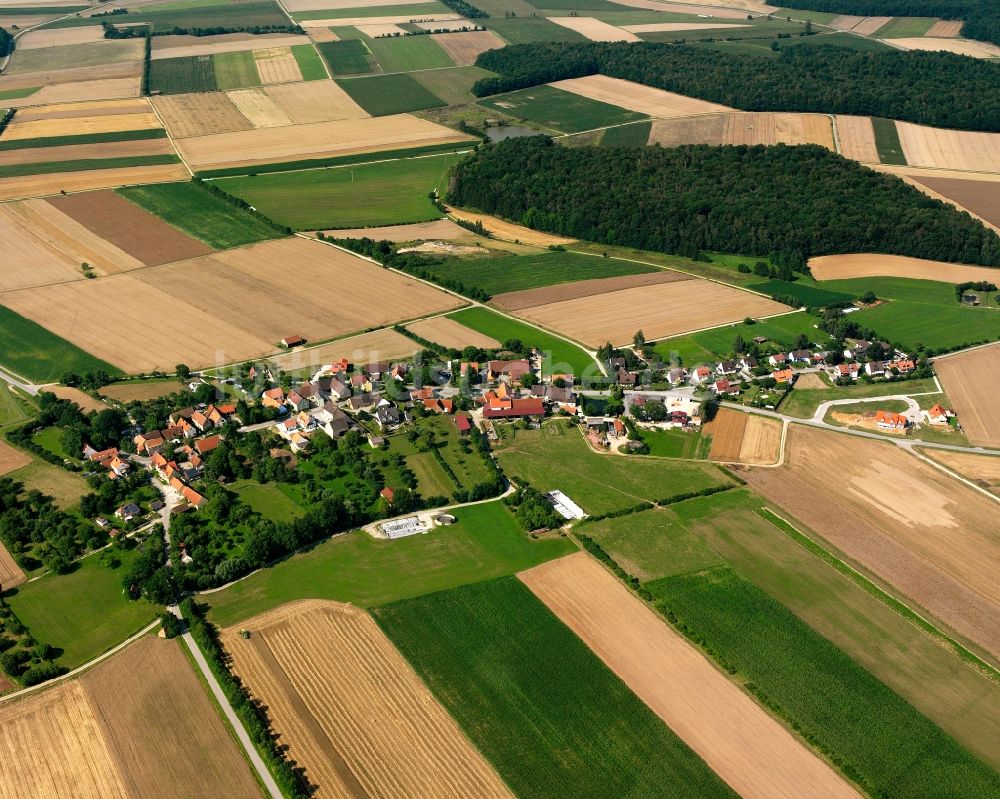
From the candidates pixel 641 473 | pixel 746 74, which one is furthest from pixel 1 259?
pixel 746 74

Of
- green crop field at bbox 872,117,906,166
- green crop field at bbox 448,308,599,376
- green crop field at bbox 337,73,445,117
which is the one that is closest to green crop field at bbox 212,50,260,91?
green crop field at bbox 337,73,445,117

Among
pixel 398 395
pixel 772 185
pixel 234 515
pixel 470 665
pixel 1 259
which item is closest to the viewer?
pixel 470 665

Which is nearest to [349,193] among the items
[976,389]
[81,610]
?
[976,389]

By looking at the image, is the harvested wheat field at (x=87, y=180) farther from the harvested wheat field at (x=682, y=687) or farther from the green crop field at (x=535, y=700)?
the harvested wheat field at (x=682, y=687)

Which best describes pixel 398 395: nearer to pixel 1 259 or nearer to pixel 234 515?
pixel 234 515

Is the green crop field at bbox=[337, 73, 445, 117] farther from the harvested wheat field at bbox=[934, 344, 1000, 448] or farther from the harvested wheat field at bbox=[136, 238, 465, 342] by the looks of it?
the harvested wheat field at bbox=[934, 344, 1000, 448]

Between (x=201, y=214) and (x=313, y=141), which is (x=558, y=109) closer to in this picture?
(x=313, y=141)
